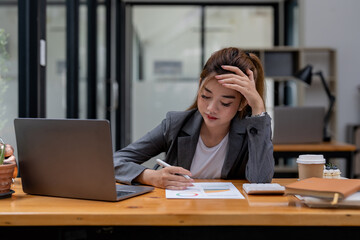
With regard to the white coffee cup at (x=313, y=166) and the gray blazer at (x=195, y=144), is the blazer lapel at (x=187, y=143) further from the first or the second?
the white coffee cup at (x=313, y=166)

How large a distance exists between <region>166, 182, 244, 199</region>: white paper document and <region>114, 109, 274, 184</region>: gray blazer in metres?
0.21

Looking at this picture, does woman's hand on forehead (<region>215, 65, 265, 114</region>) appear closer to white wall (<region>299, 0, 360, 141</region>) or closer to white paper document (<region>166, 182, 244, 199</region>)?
white paper document (<region>166, 182, 244, 199</region>)

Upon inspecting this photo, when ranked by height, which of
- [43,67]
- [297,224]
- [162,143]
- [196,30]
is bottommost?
[297,224]

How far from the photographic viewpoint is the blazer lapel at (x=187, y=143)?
183cm

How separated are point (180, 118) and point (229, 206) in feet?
2.30

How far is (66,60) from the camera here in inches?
122

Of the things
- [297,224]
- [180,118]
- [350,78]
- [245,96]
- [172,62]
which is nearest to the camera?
[297,224]

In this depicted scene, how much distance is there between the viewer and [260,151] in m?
1.69

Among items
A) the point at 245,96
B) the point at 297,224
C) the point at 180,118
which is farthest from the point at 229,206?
the point at 180,118

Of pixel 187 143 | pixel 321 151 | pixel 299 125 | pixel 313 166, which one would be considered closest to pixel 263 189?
pixel 313 166

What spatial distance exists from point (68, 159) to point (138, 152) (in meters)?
0.54

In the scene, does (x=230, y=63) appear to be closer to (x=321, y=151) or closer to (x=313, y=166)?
(x=313, y=166)

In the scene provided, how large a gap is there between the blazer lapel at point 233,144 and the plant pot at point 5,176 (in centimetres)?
80

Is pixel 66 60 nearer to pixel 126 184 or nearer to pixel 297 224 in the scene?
pixel 126 184
